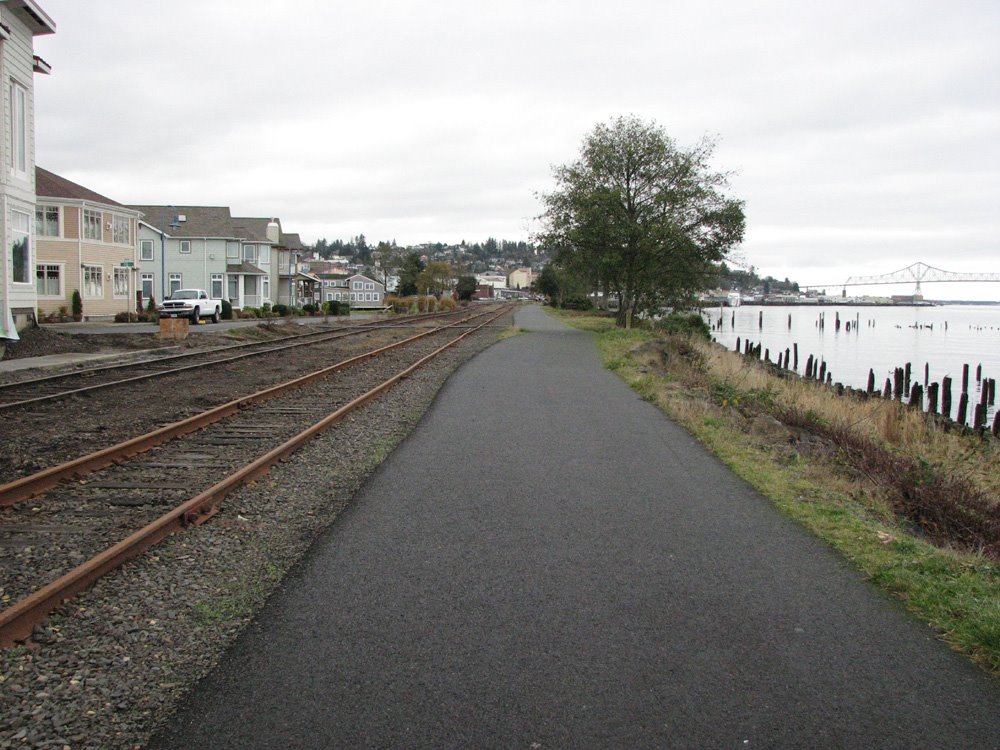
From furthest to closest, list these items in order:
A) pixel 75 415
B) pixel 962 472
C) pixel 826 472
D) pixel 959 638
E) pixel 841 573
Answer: pixel 962 472 < pixel 75 415 < pixel 826 472 < pixel 841 573 < pixel 959 638

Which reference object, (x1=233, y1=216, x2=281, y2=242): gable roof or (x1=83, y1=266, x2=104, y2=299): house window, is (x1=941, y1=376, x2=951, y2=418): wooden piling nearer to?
(x1=83, y1=266, x2=104, y2=299): house window

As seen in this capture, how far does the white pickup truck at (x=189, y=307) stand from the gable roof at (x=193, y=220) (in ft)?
65.0

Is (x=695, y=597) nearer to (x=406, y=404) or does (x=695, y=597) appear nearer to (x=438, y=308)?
(x=406, y=404)

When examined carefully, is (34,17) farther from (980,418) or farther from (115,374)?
(980,418)

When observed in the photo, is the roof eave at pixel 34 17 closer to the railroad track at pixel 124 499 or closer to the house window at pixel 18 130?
the house window at pixel 18 130

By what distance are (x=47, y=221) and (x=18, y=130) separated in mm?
16513

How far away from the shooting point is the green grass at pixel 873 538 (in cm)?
476

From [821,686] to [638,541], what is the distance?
236cm

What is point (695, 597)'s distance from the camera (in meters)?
5.11

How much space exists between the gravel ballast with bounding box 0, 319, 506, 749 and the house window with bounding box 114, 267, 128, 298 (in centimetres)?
3936

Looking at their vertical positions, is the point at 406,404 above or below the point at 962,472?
above

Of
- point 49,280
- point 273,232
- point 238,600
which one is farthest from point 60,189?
point 238,600

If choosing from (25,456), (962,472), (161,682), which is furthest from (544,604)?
(962,472)

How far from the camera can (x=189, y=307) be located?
3853cm
